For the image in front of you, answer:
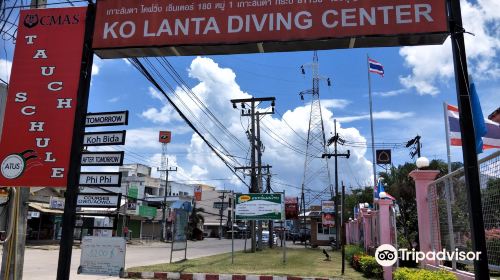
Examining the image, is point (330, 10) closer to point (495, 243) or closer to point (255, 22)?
point (255, 22)

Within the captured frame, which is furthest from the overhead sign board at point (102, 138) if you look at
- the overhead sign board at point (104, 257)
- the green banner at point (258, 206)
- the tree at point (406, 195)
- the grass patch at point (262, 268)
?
the green banner at point (258, 206)

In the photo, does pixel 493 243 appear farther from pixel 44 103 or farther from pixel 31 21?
pixel 31 21

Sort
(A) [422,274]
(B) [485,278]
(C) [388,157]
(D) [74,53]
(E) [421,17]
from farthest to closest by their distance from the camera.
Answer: (C) [388,157], (A) [422,274], (D) [74,53], (E) [421,17], (B) [485,278]

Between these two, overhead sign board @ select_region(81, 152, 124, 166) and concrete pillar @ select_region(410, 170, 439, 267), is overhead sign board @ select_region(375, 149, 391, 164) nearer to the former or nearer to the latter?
concrete pillar @ select_region(410, 170, 439, 267)

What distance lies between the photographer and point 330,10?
210 inches

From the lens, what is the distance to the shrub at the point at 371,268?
532 inches

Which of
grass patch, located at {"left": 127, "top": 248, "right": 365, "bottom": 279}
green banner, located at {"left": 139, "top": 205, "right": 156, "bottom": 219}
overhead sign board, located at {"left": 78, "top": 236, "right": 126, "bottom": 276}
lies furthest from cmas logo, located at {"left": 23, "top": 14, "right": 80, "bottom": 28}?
green banner, located at {"left": 139, "top": 205, "right": 156, "bottom": 219}

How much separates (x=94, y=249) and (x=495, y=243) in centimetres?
618

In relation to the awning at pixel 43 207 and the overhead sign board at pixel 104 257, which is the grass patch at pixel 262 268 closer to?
the overhead sign board at pixel 104 257

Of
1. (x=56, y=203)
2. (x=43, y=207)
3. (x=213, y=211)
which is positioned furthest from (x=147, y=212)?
(x=213, y=211)

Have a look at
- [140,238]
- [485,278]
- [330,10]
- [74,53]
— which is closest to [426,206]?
[485,278]

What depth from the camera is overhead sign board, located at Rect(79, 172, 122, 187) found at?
6428 mm

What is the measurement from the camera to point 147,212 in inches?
2152

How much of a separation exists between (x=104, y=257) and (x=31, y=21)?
397cm
